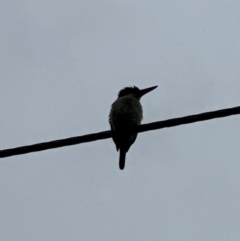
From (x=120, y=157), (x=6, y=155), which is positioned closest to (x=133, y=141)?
(x=120, y=157)

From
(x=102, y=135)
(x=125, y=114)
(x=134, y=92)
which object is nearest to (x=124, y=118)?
(x=125, y=114)

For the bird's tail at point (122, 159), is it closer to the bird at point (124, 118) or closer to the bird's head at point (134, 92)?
the bird at point (124, 118)

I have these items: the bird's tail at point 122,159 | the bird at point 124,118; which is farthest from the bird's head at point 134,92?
the bird's tail at point 122,159

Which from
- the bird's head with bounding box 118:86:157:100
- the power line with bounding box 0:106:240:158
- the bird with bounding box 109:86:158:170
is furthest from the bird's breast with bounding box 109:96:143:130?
the power line with bounding box 0:106:240:158

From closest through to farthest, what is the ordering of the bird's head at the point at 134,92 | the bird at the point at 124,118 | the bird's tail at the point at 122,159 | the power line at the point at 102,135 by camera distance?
the power line at the point at 102,135, the bird at the point at 124,118, the bird's tail at the point at 122,159, the bird's head at the point at 134,92

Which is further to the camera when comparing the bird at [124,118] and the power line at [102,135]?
the bird at [124,118]

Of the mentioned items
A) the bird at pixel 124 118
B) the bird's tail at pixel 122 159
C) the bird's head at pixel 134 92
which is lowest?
the bird's tail at pixel 122 159

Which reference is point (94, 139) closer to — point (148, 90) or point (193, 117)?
point (193, 117)

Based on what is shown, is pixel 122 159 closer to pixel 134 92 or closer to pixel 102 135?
pixel 134 92

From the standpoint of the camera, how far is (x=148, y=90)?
28.3ft

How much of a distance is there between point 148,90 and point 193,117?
15.5 ft

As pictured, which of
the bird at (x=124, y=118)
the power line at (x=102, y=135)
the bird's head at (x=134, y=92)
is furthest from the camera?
the bird's head at (x=134, y=92)

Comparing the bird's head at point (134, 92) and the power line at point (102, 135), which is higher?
the bird's head at point (134, 92)

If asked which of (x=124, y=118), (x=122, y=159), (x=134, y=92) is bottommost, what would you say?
(x=122, y=159)
